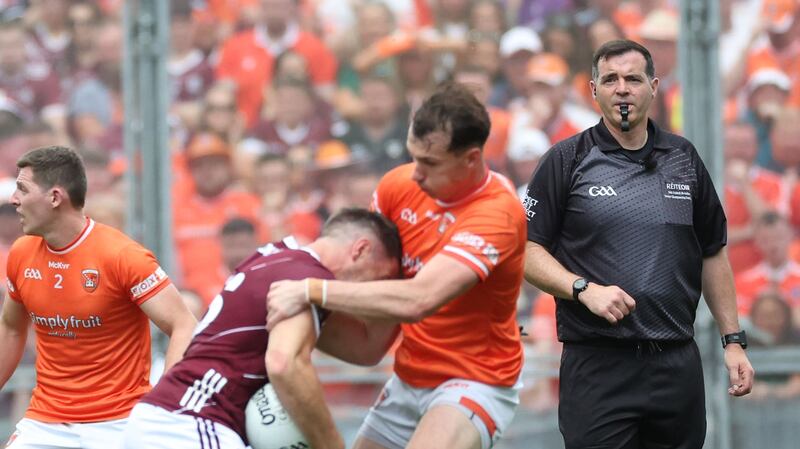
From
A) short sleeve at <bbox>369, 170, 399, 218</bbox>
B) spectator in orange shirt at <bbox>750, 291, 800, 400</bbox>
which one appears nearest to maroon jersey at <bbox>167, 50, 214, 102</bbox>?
short sleeve at <bbox>369, 170, 399, 218</bbox>

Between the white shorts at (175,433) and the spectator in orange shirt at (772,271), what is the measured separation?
175 inches

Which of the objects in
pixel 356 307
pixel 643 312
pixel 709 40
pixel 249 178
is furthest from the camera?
pixel 249 178

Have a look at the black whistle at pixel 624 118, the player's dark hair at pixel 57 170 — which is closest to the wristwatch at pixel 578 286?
the black whistle at pixel 624 118

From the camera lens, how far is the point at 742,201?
7691 mm

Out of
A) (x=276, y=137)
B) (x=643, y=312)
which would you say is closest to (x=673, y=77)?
(x=276, y=137)

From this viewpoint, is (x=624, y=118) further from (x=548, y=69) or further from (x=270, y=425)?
(x=548, y=69)

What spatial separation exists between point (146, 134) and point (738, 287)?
395 centimetres

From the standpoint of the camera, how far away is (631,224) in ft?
Result: 16.4

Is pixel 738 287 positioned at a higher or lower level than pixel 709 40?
lower

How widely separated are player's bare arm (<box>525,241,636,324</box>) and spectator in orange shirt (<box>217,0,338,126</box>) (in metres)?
3.38

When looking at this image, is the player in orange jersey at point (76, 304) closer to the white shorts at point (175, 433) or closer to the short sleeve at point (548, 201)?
the white shorts at point (175, 433)

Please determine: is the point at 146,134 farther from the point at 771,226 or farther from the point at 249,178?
the point at 771,226

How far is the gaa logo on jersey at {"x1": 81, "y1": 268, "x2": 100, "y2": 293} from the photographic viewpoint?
529cm

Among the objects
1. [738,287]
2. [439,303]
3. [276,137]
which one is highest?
[276,137]
